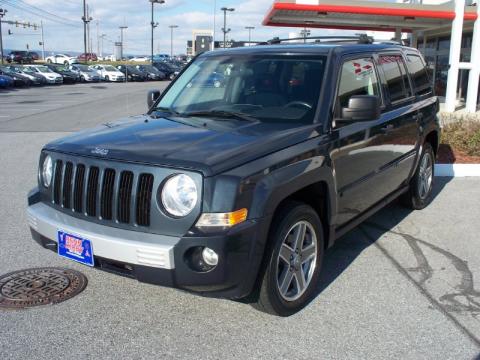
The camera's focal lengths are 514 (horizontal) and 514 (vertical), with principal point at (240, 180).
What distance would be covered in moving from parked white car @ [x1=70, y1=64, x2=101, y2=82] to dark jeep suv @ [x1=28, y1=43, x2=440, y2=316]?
147 feet

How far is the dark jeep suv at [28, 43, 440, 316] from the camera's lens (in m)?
3.05

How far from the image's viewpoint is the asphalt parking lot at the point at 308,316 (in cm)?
324

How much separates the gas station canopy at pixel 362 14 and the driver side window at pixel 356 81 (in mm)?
12868

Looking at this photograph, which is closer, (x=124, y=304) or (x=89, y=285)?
(x=124, y=304)

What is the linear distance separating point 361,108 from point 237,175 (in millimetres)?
1365

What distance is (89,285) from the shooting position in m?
4.14

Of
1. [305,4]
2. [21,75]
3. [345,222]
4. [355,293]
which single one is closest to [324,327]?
[355,293]

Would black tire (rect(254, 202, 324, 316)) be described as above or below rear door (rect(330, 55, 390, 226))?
below

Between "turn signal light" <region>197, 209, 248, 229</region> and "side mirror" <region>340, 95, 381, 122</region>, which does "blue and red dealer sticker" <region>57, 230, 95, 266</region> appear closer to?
"turn signal light" <region>197, 209, 248, 229</region>

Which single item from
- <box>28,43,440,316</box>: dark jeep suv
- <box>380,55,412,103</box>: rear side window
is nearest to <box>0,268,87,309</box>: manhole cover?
<box>28,43,440,316</box>: dark jeep suv

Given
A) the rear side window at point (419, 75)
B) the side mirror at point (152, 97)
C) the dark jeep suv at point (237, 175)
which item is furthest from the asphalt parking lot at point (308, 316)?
the side mirror at point (152, 97)

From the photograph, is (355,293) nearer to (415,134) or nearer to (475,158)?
(415,134)

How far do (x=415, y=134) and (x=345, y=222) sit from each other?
74.3 inches

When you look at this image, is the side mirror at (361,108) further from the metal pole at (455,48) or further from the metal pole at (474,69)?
the metal pole at (474,69)
